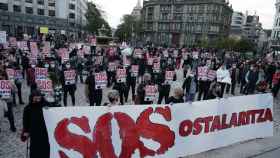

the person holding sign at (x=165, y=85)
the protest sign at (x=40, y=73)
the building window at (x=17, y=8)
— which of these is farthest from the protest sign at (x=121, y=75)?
the building window at (x=17, y=8)

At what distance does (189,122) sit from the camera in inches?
241

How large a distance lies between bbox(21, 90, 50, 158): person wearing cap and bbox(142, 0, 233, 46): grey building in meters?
73.4

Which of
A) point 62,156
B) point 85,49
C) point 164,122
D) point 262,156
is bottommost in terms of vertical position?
point 262,156

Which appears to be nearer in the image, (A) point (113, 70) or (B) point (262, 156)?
(B) point (262, 156)

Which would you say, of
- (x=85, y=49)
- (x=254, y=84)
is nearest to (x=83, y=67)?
(x=85, y=49)

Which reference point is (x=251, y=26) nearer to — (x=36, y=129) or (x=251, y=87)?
(x=251, y=87)

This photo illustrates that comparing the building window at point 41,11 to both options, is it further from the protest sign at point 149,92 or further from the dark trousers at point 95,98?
the protest sign at point 149,92

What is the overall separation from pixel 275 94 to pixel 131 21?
74265 millimetres

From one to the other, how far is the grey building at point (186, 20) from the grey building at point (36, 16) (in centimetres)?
3272

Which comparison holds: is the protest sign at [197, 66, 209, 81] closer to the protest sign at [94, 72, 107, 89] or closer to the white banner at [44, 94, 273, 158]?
the white banner at [44, 94, 273, 158]

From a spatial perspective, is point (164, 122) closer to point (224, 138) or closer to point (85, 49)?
point (224, 138)

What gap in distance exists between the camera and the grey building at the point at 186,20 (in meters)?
81.0

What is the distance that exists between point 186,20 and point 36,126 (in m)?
85.1

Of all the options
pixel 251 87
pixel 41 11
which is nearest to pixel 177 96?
pixel 251 87
